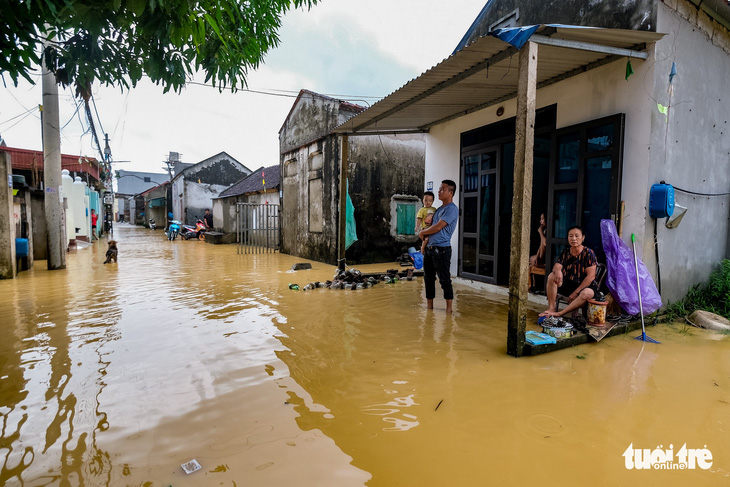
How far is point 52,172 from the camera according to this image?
29.8ft

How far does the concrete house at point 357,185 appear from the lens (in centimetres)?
1085

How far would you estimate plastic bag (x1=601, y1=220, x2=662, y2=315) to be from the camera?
4.34 m

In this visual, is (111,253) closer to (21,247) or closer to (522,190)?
(21,247)

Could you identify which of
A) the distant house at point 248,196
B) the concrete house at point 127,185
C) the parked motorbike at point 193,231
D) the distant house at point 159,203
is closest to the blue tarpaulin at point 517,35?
the distant house at point 248,196

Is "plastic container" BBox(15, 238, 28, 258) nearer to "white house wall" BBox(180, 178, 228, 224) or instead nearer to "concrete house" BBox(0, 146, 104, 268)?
"concrete house" BBox(0, 146, 104, 268)

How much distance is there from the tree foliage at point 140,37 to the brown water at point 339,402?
2.21 metres

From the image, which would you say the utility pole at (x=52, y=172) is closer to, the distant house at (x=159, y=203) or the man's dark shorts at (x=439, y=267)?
the man's dark shorts at (x=439, y=267)

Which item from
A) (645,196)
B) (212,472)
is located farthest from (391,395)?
(645,196)

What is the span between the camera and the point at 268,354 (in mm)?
3660

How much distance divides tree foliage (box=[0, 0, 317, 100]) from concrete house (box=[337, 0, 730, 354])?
228 cm

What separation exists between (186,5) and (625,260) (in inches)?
192

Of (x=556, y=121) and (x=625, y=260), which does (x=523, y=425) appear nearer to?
(x=625, y=260)

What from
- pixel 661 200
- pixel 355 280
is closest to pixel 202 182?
pixel 355 280

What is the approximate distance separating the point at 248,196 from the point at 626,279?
17.0 metres
